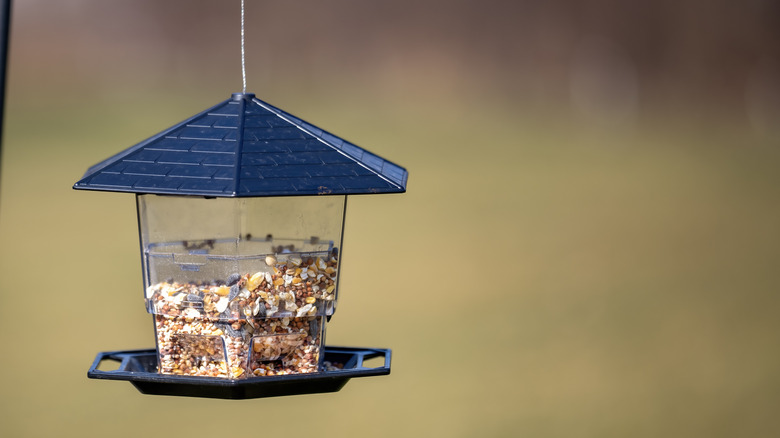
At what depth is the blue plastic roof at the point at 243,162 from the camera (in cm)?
148

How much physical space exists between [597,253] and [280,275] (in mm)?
5217

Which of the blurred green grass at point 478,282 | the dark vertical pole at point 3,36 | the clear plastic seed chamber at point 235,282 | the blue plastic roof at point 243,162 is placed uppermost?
the dark vertical pole at point 3,36

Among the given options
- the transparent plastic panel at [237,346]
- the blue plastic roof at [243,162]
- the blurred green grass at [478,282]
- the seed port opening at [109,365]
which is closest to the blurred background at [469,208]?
the blurred green grass at [478,282]

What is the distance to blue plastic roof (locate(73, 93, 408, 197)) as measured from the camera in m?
1.48

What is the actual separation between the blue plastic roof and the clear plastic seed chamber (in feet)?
0.53

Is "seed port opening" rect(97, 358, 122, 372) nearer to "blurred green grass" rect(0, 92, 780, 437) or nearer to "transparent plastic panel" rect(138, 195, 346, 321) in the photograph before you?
"transparent plastic panel" rect(138, 195, 346, 321)

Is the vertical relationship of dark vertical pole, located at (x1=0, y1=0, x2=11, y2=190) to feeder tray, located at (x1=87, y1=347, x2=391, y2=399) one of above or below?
above

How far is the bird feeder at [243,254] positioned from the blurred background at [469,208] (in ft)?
9.78

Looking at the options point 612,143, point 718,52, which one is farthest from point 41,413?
point 718,52

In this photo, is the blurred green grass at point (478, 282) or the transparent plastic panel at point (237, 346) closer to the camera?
the transparent plastic panel at point (237, 346)

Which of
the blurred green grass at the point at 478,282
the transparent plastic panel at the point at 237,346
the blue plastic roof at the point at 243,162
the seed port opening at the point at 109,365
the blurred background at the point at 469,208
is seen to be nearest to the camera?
the blue plastic roof at the point at 243,162

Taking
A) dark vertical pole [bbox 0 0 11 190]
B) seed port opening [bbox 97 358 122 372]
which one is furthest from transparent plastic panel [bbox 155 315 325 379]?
dark vertical pole [bbox 0 0 11 190]

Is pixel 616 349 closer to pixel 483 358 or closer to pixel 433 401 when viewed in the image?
pixel 483 358

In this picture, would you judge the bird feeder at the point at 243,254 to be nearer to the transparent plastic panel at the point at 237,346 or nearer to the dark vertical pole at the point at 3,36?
the transparent plastic panel at the point at 237,346
